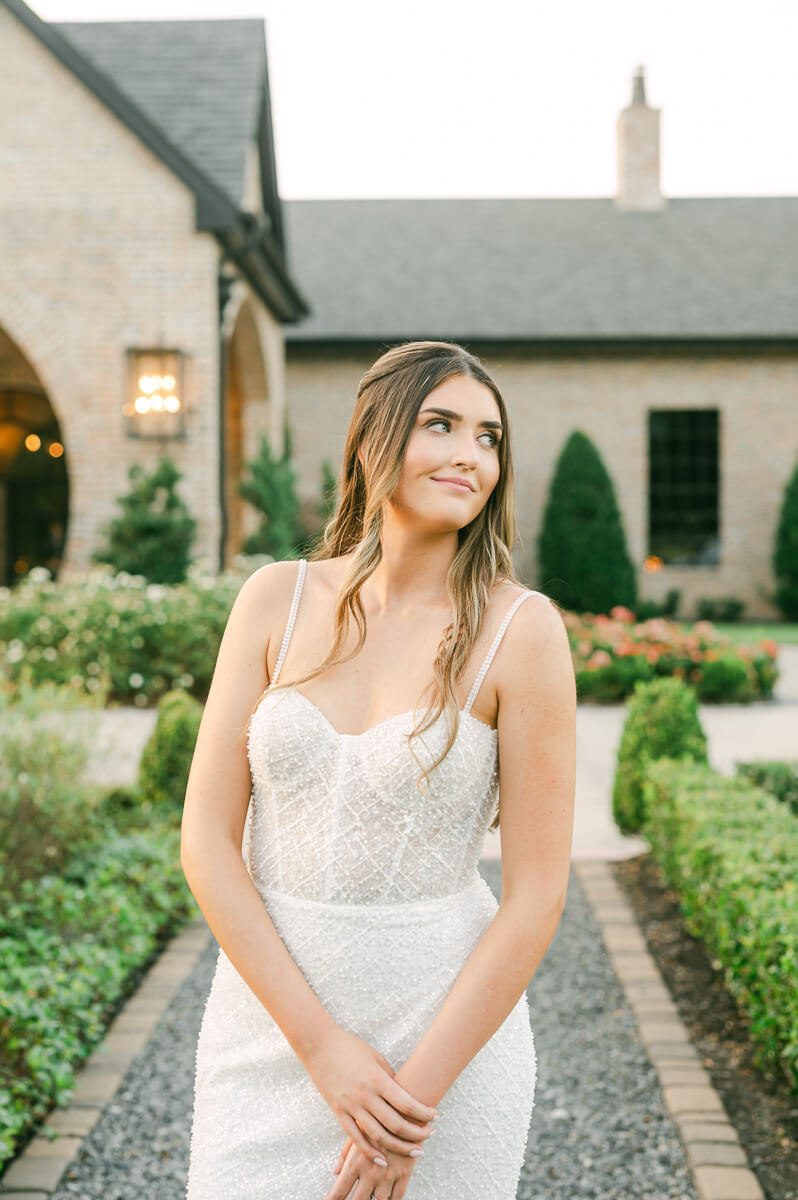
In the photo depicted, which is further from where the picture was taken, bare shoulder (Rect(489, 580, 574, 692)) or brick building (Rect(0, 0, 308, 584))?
brick building (Rect(0, 0, 308, 584))

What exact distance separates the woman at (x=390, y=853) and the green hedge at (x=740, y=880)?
160 cm

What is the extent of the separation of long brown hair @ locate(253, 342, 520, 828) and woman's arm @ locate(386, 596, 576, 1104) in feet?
0.28

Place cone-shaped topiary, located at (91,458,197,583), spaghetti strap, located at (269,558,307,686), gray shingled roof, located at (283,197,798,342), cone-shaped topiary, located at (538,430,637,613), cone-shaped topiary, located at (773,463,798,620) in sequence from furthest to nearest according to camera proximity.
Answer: gray shingled roof, located at (283,197,798,342) → cone-shaped topiary, located at (773,463,798,620) → cone-shaped topiary, located at (538,430,637,613) → cone-shaped topiary, located at (91,458,197,583) → spaghetti strap, located at (269,558,307,686)

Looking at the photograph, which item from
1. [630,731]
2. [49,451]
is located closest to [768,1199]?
[630,731]

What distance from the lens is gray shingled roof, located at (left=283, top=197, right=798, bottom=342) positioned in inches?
782

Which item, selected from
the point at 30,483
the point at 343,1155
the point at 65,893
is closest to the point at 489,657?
the point at 343,1155

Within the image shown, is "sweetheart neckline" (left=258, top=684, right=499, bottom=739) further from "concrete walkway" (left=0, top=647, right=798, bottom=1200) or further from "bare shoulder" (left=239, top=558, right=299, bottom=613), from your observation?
"concrete walkway" (left=0, top=647, right=798, bottom=1200)

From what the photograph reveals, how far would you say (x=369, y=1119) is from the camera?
1.49 meters

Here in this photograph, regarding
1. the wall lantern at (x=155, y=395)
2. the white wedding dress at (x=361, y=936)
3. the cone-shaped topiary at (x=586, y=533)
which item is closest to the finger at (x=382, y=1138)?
the white wedding dress at (x=361, y=936)

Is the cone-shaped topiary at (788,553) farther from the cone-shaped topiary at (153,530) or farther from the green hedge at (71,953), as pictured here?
the green hedge at (71,953)

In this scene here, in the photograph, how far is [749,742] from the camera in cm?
871

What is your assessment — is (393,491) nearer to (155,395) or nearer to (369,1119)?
(369,1119)

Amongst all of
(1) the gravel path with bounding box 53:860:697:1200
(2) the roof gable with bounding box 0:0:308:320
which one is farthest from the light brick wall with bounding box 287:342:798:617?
(1) the gravel path with bounding box 53:860:697:1200

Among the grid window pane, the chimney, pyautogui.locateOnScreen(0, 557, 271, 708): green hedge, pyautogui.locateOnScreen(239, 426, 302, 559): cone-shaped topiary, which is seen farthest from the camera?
the chimney
